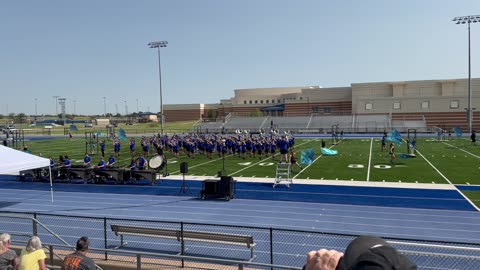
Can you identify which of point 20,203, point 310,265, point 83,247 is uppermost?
point 310,265

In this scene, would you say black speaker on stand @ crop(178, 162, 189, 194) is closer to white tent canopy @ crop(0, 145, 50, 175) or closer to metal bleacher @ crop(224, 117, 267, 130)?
white tent canopy @ crop(0, 145, 50, 175)

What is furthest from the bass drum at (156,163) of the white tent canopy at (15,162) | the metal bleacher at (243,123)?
the metal bleacher at (243,123)

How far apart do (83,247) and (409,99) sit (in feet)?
234

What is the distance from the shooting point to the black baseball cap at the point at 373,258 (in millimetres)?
1304

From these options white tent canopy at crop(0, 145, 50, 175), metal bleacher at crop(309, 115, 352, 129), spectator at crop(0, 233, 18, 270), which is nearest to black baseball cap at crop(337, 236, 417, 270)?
spectator at crop(0, 233, 18, 270)

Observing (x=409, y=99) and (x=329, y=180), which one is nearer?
(x=329, y=180)

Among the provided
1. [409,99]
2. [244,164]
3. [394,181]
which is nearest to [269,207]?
[394,181]

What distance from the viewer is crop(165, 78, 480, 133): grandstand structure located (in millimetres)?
65188

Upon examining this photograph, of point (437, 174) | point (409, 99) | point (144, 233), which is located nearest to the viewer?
point (144, 233)

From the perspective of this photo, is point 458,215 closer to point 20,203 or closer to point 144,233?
point 144,233

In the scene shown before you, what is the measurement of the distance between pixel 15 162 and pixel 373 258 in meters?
13.3

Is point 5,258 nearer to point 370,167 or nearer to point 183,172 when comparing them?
point 183,172

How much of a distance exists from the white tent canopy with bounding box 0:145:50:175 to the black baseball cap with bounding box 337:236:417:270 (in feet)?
41.2

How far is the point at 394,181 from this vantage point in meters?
18.6
